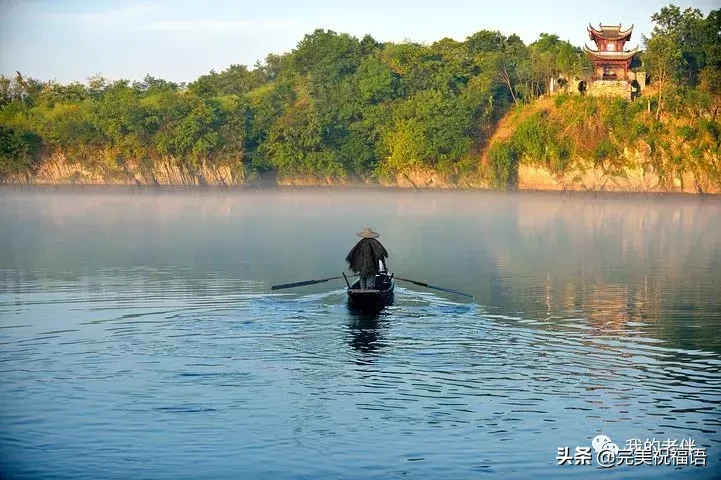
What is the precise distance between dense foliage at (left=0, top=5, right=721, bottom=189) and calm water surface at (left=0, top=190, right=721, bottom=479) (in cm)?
3914

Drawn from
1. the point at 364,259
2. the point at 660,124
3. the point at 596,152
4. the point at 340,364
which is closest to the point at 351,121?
the point at 596,152

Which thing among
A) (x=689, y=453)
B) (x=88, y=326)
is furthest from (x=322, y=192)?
(x=689, y=453)

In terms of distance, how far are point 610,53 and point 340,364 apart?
5362 cm

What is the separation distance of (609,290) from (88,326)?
10.5 m

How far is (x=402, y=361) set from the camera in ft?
41.8

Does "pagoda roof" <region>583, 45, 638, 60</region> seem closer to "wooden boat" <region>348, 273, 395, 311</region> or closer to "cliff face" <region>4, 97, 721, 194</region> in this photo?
"cliff face" <region>4, 97, 721, 194</region>

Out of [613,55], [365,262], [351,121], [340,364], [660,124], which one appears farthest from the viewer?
[351,121]

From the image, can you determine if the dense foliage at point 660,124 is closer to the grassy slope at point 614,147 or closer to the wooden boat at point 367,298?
the grassy slope at point 614,147

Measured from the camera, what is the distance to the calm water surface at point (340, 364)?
938 centimetres

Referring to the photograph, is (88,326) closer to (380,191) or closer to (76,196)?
(76,196)

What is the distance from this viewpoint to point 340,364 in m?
12.6

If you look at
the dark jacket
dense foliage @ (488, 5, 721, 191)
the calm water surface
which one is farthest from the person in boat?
dense foliage @ (488, 5, 721, 191)

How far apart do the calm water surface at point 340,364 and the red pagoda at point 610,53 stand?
37418 millimetres

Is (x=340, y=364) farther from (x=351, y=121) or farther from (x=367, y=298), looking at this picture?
(x=351, y=121)
